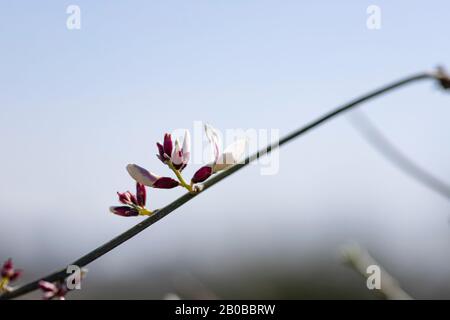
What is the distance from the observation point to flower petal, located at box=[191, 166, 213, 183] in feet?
4.78

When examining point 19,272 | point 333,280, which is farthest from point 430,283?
point 333,280

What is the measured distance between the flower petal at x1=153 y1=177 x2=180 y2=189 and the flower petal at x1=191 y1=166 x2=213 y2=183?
0.34 ft

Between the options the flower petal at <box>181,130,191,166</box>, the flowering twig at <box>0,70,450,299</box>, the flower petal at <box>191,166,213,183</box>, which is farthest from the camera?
the flower petal at <box>181,130,191,166</box>

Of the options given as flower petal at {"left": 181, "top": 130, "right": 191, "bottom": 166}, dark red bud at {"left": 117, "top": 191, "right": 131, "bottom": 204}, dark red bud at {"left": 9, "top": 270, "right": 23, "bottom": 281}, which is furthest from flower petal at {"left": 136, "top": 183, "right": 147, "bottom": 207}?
dark red bud at {"left": 9, "top": 270, "right": 23, "bottom": 281}

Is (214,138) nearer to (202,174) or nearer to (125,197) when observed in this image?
(202,174)

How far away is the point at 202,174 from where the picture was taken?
1472mm

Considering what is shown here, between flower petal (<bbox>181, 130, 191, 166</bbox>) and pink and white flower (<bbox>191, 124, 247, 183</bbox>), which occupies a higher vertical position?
flower petal (<bbox>181, 130, 191, 166</bbox>)

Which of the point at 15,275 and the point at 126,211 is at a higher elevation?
the point at 126,211

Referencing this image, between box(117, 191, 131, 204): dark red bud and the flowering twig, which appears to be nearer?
the flowering twig

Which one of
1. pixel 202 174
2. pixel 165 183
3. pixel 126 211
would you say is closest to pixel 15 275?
pixel 126 211

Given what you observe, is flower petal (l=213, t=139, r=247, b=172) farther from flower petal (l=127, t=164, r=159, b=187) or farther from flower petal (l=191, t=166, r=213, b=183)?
flower petal (l=127, t=164, r=159, b=187)

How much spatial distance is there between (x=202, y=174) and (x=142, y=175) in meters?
0.18
